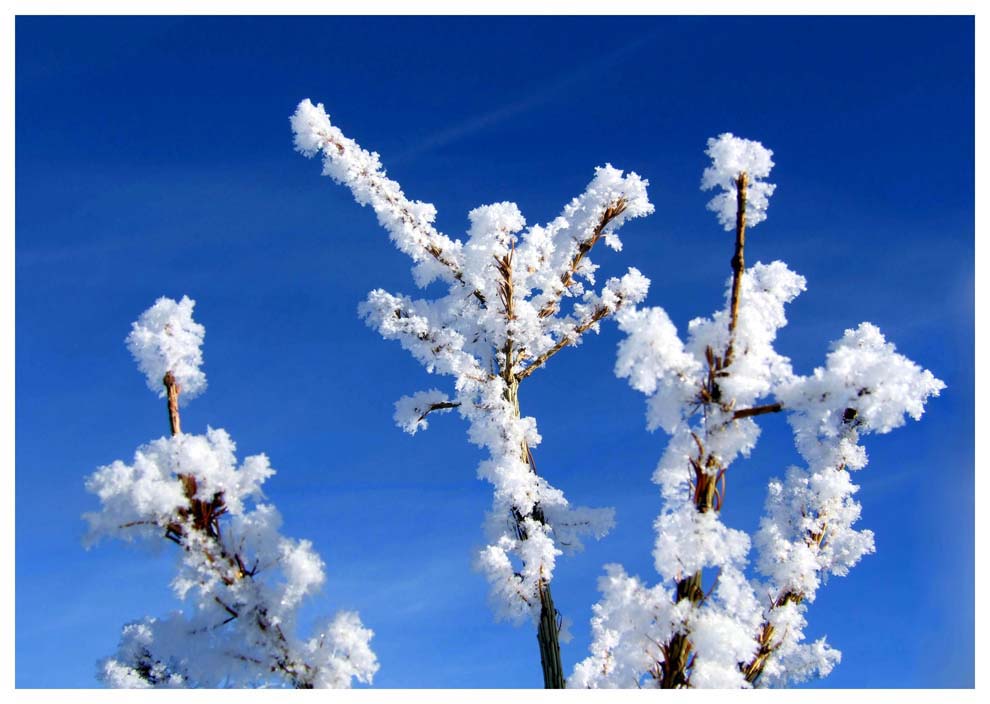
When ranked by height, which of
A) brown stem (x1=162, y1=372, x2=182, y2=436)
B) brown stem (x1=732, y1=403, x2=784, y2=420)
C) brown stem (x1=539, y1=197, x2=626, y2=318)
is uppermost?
brown stem (x1=539, y1=197, x2=626, y2=318)

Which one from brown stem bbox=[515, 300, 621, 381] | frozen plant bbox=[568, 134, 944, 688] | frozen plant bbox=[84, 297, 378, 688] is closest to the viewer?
frozen plant bbox=[568, 134, 944, 688]

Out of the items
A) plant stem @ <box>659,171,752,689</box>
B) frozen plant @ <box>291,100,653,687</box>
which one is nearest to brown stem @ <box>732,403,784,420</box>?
plant stem @ <box>659,171,752,689</box>

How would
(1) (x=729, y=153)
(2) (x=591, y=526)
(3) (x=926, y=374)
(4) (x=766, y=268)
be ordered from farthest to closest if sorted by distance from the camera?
(2) (x=591, y=526)
(4) (x=766, y=268)
(1) (x=729, y=153)
(3) (x=926, y=374)

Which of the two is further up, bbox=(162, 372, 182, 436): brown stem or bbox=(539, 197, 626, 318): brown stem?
bbox=(539, 197, 626, 318): brown stem

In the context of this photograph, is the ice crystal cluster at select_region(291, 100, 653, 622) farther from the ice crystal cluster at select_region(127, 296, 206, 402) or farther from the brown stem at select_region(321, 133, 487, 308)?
the ice crystal cluster at select_region(127, 296, 206, 402)

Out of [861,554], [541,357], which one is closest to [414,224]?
[541,357]

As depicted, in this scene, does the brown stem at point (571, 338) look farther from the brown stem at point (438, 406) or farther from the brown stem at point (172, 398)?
the brown stem at point (172, 398)

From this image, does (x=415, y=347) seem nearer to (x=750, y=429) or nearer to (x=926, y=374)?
(x=750, y=429)
